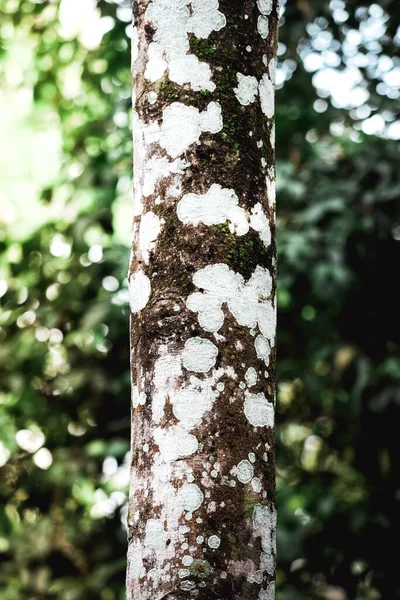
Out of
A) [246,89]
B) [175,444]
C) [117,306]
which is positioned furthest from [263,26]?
[117,306]

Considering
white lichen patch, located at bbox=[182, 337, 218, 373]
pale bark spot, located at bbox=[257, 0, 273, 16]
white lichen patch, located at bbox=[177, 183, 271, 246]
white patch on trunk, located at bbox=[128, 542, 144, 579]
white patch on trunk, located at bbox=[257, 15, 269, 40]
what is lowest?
white patch on trunk, located at bbox=[128, 542, 144, 579]

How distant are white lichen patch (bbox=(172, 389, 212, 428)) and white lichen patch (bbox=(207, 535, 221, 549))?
16 cm

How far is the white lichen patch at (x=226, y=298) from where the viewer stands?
0.99 meters

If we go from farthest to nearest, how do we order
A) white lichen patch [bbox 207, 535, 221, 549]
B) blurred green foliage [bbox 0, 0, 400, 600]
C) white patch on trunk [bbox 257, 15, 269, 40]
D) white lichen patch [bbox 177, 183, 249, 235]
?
blurred green foliage [bbox 0, 0, 400, 600]
white patch on trunk [bbox 257, 15, 269, 40]
white lichen patch [bbox 177, 183, 249, 235]
white lichen patch [bbox 207, 535, 221, 549]

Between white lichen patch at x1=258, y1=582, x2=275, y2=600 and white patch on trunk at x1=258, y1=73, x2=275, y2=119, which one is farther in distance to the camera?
white patch on trunk at x1=258, y1=73, x2=275, y2=119

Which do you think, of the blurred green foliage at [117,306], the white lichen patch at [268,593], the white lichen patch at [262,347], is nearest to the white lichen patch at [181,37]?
the white lichen patch at [262,347]

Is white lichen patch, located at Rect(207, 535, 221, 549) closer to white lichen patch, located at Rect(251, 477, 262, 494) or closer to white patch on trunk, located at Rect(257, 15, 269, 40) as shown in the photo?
white lichen patch, located at Rect(251, 477, 262, 494)

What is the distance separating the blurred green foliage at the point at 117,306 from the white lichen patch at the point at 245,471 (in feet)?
5.37

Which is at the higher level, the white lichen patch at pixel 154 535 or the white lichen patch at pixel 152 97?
the white lichen patch at pixel 152 97

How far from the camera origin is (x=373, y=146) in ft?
9.27

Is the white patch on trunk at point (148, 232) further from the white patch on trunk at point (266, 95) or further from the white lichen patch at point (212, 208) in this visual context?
the white patch on trunk at point (266, 95)

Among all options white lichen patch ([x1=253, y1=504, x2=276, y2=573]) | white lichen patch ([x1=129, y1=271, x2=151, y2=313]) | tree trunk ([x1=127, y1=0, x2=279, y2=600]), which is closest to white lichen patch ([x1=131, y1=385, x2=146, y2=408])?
tree trunk ([x1=127, y1=0, x2=279, y2=600])

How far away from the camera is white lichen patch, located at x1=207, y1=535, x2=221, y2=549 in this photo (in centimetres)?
91

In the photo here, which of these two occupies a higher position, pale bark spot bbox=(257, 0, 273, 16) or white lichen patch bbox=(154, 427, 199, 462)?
pale bark spot bbox=(257, 0, 273, 16)
